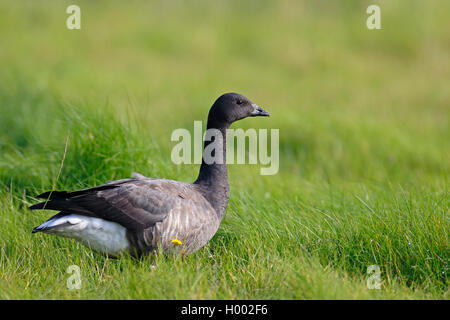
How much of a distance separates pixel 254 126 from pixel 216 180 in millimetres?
4650

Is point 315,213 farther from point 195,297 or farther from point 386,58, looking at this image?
point 386,58

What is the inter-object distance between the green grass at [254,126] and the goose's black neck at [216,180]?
11.5 inches

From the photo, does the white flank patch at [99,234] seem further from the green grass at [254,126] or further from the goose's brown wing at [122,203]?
the green grass at [254,126]

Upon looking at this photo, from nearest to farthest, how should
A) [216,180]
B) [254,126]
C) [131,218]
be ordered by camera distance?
[131,218]
[216,180]
[254,126]

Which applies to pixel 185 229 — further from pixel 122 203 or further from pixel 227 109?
pixel 227 109

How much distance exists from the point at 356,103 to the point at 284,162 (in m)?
3.69

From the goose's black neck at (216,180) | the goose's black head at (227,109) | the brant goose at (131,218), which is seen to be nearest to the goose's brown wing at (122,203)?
the brant goose at (131,218)

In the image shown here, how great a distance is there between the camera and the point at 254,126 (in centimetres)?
956

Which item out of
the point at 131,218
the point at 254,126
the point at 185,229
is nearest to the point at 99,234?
the point at 131,218

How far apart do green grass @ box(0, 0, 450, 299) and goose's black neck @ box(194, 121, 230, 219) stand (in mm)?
293

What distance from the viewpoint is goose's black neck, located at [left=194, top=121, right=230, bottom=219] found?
193 inches

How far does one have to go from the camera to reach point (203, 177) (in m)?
5.09

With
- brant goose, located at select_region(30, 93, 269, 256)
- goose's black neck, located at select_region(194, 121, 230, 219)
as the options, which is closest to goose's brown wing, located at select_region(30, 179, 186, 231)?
brant goose, located at select_region(30, 93, 269, 256)

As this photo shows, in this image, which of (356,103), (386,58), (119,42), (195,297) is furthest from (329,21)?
(195,297)
